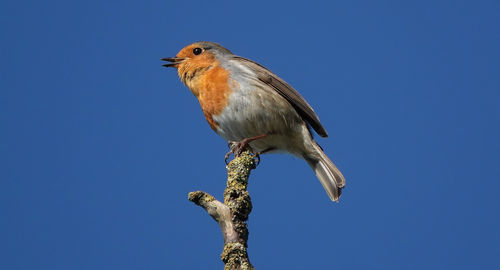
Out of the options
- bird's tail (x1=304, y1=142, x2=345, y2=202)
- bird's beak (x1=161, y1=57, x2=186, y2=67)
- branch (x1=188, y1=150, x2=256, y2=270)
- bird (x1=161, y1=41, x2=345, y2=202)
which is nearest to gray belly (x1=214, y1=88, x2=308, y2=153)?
bird (x1=161, y1=41, x2=345, y2=202)

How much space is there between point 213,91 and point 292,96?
1003mm

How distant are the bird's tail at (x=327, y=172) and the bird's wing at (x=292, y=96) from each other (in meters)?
0.25

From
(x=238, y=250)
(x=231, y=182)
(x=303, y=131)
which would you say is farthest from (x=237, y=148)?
(x=238, y=250)

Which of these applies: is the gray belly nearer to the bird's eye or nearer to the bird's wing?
the bird's wing

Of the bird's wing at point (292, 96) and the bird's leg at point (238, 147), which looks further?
the bird's wing at point (292, 96)

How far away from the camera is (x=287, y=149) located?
22.6 ft

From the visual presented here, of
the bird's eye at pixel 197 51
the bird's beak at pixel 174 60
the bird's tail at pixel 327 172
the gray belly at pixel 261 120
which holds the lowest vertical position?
the bird's tail at pixel 327 172

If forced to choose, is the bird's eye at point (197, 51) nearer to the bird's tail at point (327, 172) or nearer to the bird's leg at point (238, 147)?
the bird's leg at point (238, 147)

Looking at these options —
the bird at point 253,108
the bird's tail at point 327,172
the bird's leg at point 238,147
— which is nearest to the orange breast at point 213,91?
the bird at point 253,108

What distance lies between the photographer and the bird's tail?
6555 mm

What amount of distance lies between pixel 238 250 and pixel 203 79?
3255 mm

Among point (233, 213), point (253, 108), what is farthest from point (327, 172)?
point (233, 213)

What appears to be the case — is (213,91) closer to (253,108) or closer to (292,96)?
(253,108)

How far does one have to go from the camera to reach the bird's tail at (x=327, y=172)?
655 cm
